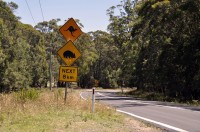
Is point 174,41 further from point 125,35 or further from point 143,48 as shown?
point 125,35

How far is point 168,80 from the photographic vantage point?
37.8 m

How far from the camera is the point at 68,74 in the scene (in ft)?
50.5

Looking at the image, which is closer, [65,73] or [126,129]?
[126,129]

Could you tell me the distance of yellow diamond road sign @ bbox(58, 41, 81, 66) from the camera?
50.2 ft

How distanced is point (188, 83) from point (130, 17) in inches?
1269

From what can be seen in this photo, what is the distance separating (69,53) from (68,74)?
2.95 feet

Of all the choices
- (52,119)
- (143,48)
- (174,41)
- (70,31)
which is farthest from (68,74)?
(143,48)

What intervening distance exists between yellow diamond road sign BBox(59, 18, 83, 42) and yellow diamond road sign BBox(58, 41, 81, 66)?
1.41 feet

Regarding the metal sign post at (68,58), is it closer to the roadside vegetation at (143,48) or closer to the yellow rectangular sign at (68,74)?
the yellow rectangular sign at (68,74)

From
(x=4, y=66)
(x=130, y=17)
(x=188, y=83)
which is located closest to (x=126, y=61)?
(x=130, y=17)

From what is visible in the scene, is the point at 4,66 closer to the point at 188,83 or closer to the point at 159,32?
the point at 159,32

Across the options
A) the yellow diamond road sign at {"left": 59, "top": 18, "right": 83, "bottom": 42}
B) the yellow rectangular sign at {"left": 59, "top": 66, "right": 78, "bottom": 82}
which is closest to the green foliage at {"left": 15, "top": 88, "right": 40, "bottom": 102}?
the yellow rectangular sign at {"left": 59, "top": 66, "right": 78, "bottom": 82}

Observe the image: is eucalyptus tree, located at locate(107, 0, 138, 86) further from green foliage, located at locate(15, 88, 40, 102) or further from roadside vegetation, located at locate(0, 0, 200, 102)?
green foliage, located at locate(15, 88, 40, 102)

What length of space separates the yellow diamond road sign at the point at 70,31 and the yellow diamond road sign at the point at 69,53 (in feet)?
Answer: 1.41
